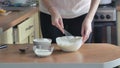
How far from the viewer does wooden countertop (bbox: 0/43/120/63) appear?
1.36 meters

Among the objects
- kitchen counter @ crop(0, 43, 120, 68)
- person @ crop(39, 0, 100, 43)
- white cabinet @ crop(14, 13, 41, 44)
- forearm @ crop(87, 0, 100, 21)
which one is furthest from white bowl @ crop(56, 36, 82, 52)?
white cabinet @ crop(14, 13, 41, 44)

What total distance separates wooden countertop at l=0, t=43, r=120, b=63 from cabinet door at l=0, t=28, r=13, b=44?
0.64 metres

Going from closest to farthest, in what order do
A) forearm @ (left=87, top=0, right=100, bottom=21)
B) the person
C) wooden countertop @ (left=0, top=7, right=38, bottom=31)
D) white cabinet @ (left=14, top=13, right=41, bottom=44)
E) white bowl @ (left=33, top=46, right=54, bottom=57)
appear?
white bowl @ (left=33, top=46, right=54, bottom=57) → forearm @ (left=87, top=0, right=100, bottom=21) → the person → wooden countertop @ (left=0, top=7, right=38, bottom=31) → white cabinet @ (left=14, top=13, right=41, bottom=44)

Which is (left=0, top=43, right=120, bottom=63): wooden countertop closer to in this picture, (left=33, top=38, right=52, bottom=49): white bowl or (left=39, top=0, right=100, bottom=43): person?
(left=33, top=38, right=52, bottom=49): white bowl

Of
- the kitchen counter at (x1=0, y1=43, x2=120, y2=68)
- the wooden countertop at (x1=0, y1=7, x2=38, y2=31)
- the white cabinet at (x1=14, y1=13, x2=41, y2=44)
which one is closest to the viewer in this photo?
the kitchen counter at (x1=0, y1=43, x2=120, y2=68)

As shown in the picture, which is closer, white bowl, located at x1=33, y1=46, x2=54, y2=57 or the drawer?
white bowl, located at x1=33, y1=46, x2=54, y2=57

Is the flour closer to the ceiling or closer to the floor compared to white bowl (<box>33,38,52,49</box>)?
closer to the floor

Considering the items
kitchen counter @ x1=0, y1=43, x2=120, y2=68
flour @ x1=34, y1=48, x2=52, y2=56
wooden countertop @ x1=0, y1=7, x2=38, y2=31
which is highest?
wooden countertop @ x1=0, y1=7, x2=38, y2=31

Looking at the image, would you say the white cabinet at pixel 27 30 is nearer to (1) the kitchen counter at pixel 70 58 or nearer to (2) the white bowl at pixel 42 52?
(1) the kitchen counter at pixel 70 58

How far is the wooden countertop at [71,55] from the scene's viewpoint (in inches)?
53.5

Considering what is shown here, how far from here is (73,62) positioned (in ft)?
4.34

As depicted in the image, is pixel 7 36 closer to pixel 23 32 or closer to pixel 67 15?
pixel 23 32

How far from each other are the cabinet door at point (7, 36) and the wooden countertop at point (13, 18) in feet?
0.20

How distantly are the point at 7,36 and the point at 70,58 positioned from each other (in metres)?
0.96
